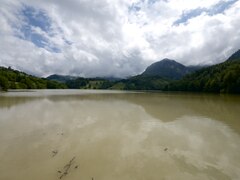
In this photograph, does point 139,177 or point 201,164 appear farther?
point 201,164

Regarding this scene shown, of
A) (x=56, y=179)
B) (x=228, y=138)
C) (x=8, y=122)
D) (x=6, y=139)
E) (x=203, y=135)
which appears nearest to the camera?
(x=56, y=179)

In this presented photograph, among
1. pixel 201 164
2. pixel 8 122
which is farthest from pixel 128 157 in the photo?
pixel 8 122

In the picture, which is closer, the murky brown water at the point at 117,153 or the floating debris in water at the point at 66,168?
the floating debris in water at the point at 66,168

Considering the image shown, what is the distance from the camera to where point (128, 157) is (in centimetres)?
1145

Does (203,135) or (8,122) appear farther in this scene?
(8,122)

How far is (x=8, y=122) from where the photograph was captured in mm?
20375

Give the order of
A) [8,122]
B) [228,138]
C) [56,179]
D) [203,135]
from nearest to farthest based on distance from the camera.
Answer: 1. [56,179]
2. [228,138]
3. [203,135]
4. [8,122]

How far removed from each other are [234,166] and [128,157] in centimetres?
526

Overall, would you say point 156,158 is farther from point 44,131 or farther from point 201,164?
point 44,131

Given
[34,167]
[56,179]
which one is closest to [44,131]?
[34,167]

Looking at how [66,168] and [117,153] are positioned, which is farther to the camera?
[117,153]

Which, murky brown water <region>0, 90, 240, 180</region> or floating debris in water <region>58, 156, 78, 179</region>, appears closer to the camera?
floating debris in water <region>58, 156, 78, 179</region>

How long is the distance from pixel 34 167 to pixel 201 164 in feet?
26.4

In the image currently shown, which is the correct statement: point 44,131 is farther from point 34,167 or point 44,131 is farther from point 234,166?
point 234,166
